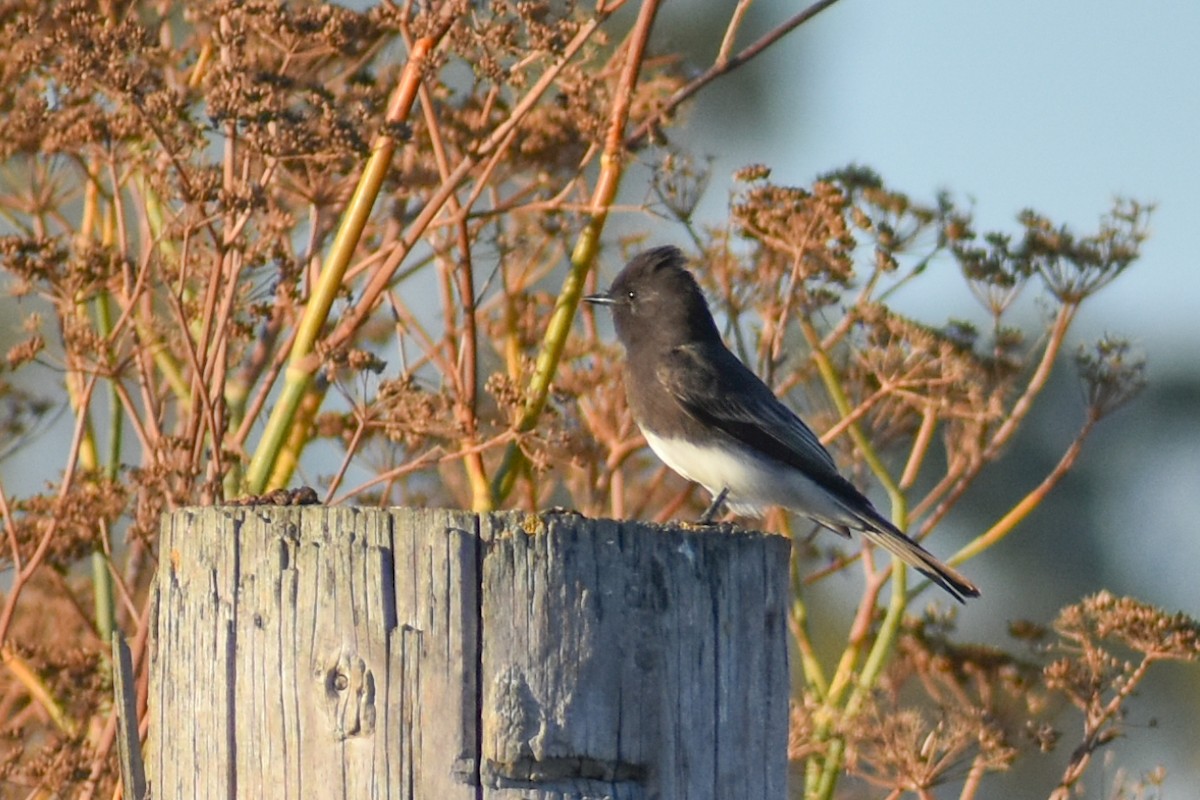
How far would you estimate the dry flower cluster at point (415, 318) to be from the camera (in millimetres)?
4906

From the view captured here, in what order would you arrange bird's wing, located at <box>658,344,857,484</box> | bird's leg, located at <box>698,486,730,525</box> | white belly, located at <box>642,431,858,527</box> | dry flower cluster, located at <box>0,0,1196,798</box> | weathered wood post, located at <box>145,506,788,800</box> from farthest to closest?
bird's wing, located at <box>658,344,857,484</box> < white belly, located at <box>642,431,858,527</box> < bird's leg, located at <box>698,486,730,525</box> < dry flower cluster, located at <box>0,0,1196,798</box> < weathered wood post, located at <box>145,506,788,800</box>

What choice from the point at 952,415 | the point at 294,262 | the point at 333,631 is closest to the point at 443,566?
the point at 333,631

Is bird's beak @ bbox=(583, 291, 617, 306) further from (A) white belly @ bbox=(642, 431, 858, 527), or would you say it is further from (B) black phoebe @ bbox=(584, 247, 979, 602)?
(A) white belly @ bbox=(642, 431, 858, 527)

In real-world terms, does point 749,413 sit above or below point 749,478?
above

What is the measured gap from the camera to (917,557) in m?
5.47

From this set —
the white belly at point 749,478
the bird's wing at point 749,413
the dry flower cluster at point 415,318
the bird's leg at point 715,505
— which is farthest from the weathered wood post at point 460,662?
the bird's wing at point 749,413

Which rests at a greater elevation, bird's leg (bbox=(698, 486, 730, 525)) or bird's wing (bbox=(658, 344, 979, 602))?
bird's wing (bbox=(658, 344, 979, 602))

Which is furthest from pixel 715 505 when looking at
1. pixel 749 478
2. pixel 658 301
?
pixel 658 301

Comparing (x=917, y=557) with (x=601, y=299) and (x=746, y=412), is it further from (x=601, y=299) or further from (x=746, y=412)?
(x=601, y=299)

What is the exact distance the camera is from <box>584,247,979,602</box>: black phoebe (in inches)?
230

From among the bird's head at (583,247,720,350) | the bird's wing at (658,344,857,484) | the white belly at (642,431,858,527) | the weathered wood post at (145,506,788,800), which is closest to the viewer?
the weathered wood post at (145,506,788,800)

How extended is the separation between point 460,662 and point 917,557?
121 inches

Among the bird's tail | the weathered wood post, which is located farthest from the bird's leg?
the weathered wood post

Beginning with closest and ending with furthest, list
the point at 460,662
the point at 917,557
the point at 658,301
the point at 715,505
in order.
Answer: the point at 460,662 < the point at 917,557 < the point at 715,505 < the point at 658,301
